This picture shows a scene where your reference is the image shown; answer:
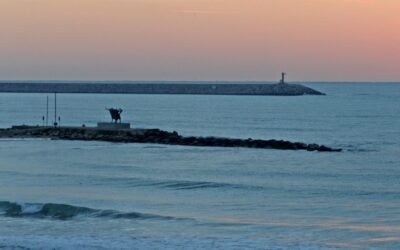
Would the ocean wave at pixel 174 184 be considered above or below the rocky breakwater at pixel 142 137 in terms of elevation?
below

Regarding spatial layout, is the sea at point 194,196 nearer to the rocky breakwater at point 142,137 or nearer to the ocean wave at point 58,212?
the ocean wave at point 58,212

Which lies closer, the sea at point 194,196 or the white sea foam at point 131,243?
the white sea foam at point 131,243

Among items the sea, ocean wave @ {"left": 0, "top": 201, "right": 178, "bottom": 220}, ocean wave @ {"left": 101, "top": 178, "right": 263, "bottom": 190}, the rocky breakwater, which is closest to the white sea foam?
the sea

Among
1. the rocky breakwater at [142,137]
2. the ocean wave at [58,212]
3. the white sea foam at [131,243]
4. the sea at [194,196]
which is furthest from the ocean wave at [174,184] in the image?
the rocky breakwater at [142,137]

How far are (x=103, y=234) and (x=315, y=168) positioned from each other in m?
18.6

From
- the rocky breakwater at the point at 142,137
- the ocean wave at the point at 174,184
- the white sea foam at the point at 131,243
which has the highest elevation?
the rocky breakwater at the point at 142,137

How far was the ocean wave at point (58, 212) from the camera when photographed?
2330 cm

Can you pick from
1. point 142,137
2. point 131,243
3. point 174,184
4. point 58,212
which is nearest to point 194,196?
point 174,184

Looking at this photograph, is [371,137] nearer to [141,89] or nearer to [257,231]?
[257,231]

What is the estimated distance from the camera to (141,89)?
19562 centimetres

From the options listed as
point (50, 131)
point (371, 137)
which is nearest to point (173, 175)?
point (50, 131)

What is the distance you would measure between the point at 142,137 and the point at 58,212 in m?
27.6

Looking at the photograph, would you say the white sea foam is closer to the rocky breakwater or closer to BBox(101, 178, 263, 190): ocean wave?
BBox(101, 178, 263, 190): ocean wave

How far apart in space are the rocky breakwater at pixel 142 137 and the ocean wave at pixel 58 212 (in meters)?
23.7
